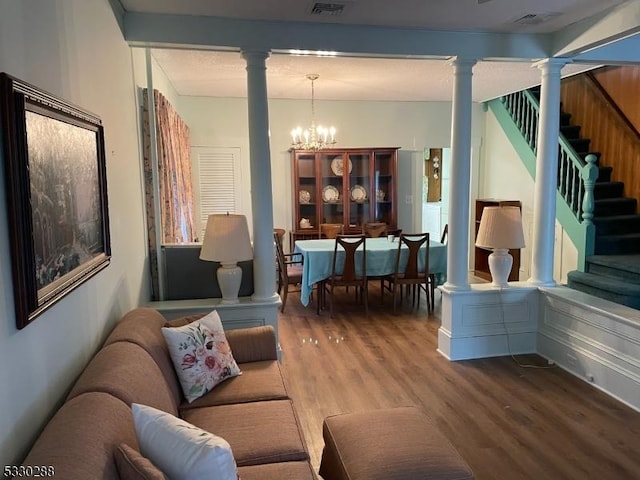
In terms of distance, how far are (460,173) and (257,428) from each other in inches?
109

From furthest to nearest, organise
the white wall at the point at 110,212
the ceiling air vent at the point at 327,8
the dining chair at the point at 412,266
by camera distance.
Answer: the dining chair at the point at 412,266
the ceiling air vent at the point at 327,8
the white wall at the point at 110,212

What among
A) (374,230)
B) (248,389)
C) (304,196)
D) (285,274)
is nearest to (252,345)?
(248,389)

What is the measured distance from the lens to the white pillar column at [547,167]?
4035 mm

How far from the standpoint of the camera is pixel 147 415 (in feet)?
5.00

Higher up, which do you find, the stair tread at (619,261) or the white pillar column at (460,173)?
the white pillar column at (460,173)

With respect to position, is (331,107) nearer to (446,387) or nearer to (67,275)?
(446,387)

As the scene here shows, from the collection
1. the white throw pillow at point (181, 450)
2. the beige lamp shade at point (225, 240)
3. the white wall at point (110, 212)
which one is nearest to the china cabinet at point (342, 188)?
the beige lamp shade at point (225, 240)

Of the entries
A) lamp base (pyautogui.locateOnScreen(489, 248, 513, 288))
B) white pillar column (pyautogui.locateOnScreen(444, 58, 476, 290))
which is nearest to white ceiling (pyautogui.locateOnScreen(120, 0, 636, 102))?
white pillar column (pyautogui.locateOnScreen(444, 58, 476, 290))

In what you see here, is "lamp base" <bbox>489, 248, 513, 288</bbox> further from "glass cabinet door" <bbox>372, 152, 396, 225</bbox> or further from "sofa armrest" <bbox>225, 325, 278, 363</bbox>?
"glass cabinet door" <bbox>372, 152, 396, 225</bbox>

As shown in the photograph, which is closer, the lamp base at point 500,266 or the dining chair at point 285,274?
the lamp base at point 500,266

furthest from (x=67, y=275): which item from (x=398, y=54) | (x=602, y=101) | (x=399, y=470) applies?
(x=602, y=101)

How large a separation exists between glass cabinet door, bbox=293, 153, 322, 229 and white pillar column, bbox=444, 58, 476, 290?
308 cm

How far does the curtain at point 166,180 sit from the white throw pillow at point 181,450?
2.48 metres

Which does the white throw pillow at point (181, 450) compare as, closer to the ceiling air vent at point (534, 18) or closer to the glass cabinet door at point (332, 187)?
the ceiling air vent at point (534, 18)
